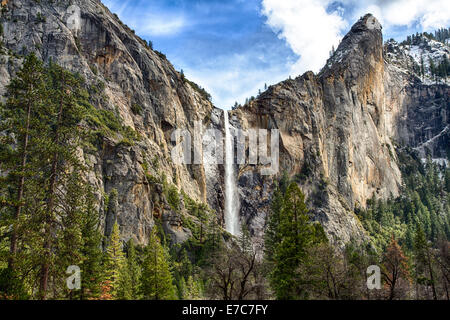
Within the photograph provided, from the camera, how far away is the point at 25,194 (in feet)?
69.2

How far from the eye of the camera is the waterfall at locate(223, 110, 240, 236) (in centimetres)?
8524

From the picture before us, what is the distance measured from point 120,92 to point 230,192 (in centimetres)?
3544

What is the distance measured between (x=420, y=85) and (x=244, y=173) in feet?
411

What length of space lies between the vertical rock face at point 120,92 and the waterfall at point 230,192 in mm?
7741

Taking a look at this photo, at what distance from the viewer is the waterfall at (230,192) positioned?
8524 centimetres

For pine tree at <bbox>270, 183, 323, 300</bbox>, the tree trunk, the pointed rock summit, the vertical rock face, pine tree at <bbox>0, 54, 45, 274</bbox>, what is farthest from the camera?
the pointed rock summit

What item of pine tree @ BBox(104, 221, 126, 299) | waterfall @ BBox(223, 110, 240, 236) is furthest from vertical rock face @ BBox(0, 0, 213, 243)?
pine tree @ BBox(104, 221, 126, 299)

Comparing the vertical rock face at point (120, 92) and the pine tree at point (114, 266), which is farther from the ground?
the vertical rock face at point (120, 92)

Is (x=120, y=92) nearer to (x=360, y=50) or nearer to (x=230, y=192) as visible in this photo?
(x=230, y=192)

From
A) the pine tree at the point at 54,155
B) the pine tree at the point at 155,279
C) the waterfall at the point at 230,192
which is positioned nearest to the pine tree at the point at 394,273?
the pine tree at the point at 155,279

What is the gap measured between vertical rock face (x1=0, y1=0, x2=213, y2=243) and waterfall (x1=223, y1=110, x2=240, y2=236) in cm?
774

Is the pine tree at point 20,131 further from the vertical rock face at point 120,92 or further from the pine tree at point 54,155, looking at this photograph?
the vertical rock face at point 120,92

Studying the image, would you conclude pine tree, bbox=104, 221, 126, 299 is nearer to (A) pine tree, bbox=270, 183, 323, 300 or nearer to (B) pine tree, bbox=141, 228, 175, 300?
(B) pine tree, bbox=141, 228, 175, 300

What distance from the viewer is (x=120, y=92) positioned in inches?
2923
